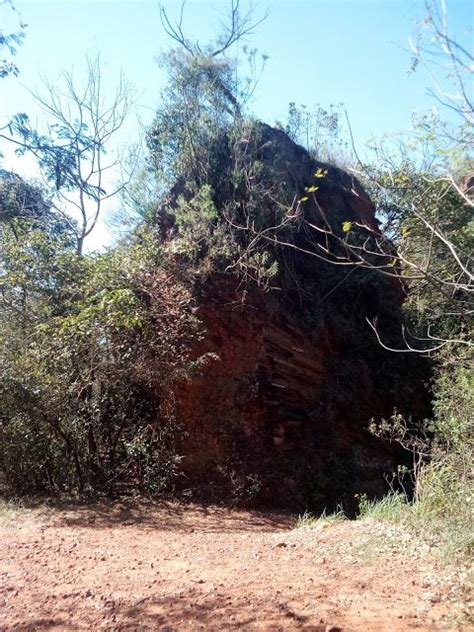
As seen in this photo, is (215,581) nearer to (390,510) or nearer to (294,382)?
(390,510)

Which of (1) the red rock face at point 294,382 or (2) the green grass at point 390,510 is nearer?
(2) the green grass at point 390,510

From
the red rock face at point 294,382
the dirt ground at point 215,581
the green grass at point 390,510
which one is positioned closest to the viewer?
the dirt ground at point 215,581

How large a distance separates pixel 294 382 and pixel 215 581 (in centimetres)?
664

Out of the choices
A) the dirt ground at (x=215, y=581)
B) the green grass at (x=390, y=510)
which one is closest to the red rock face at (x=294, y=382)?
the dirt ground at (x=215, y=581)

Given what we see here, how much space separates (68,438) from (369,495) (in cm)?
550

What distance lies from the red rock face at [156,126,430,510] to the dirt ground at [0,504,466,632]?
3352 mm

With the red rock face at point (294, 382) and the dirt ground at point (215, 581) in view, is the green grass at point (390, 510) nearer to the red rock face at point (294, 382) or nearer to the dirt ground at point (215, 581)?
the dirt ground at point (215, 581)

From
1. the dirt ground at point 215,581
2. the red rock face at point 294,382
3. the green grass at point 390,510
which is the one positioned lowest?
the dirt ground at point 215,581

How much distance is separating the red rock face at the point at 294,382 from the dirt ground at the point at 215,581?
3352 mm

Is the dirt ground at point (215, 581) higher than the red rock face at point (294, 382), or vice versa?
the red rock face at point (294, 382)

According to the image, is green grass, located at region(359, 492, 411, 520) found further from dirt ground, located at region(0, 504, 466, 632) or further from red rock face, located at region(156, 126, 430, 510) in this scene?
red rock face, located at region(156, 126, 430, 510)

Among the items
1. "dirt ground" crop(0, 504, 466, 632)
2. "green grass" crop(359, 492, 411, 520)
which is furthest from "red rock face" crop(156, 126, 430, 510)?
"green grass" crop(359, 492, 411, 520)

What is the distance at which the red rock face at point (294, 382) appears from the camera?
9438 millimetres

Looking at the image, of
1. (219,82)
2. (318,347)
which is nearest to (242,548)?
(318,347)
